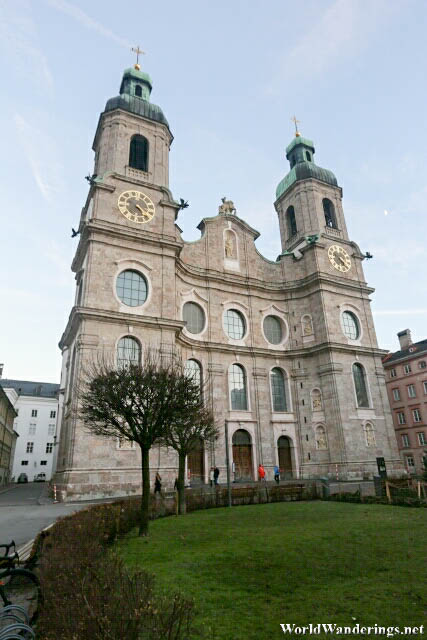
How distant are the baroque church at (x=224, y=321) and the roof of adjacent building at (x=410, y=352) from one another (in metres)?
14.8

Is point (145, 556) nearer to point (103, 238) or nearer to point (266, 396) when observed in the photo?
point (103, 238)

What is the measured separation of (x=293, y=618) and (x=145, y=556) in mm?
4333

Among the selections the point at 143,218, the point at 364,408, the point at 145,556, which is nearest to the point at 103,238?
the point at 143,218

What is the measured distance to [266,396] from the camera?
30750 millimetres

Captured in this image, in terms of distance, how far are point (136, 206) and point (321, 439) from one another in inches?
870

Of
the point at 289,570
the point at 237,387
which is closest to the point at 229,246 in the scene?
the point at 237,387

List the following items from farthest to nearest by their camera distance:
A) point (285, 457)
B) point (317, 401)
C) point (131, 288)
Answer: point (317, 401)
point (285, 457)
point (131, 288)

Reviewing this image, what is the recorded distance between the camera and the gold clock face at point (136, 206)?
88.9 ft

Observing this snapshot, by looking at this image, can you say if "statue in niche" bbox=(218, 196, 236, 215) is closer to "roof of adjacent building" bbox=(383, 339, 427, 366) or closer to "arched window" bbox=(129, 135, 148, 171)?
"arched window" bbox=(129, 135, 148, 171)

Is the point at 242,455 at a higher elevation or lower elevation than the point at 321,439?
lower

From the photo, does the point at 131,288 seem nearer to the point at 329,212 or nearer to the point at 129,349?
the point at 129,349

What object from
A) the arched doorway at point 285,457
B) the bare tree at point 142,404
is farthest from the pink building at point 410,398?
the bare tree at point 142,404

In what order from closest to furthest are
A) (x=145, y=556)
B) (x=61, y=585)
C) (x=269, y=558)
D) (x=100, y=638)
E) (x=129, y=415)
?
(x=100, y=638) → (x=61, y=585) → (x=269, y=558) → (x=145, y=556) → (x=129, y=415)

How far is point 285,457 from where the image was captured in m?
30.3
